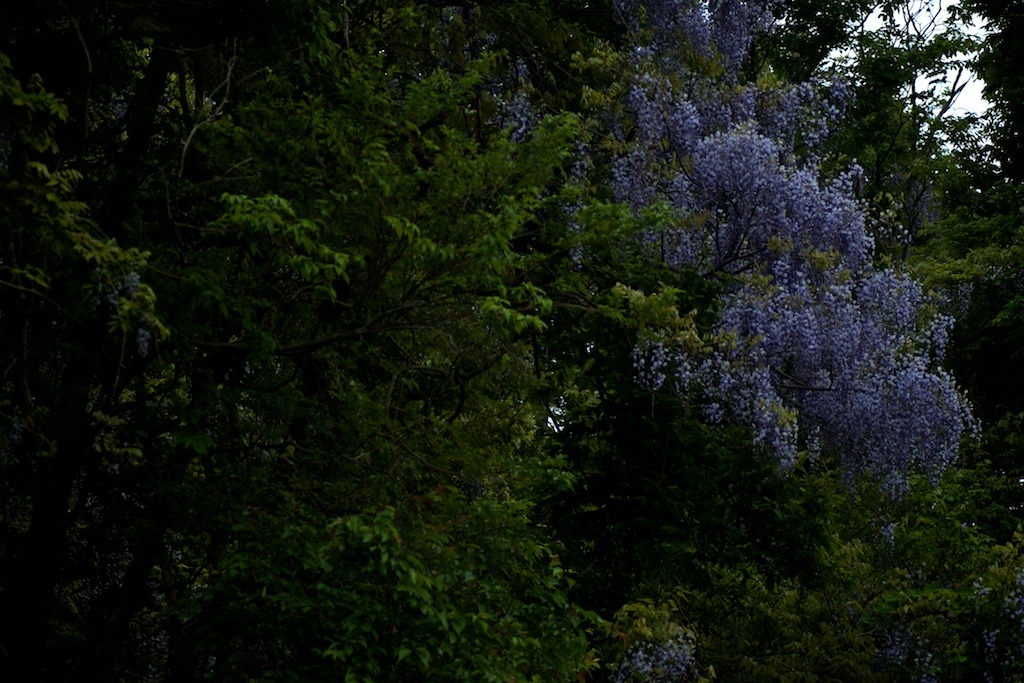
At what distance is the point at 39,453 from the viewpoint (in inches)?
308

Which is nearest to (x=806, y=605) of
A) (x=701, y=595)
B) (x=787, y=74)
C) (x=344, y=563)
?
(x=701, y=595)

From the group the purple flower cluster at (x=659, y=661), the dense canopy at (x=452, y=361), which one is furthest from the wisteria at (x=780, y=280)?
the purple flower cluster at (x=659, y=661)

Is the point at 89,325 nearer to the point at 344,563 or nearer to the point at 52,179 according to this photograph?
the point at 52,179

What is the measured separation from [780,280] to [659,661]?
3765 mm

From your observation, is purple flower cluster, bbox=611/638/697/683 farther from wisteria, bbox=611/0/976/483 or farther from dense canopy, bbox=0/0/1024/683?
wisteria, bbox=611/0/976/483

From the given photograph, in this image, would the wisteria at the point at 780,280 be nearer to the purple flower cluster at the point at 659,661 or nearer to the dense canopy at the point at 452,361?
the dense canopy at the point at 452,361

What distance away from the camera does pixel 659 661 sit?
38.4 ft

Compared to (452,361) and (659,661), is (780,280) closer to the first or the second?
(452,361)

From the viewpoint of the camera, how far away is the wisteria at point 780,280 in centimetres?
1032

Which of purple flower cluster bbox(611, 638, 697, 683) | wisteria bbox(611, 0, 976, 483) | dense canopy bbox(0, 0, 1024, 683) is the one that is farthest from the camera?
purple flower cluster bbox(611, 638, 697, 683)

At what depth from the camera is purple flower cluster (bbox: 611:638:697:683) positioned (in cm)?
1154

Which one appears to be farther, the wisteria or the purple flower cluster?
the purple flower cluster

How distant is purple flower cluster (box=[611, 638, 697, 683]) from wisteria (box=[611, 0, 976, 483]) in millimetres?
2182

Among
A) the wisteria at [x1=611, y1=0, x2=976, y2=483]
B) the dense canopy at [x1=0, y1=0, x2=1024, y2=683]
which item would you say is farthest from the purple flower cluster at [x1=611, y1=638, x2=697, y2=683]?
the wisteria at [x1=611, y1=0, x2=976, y2=483]
